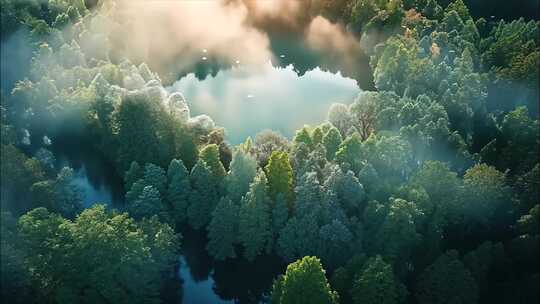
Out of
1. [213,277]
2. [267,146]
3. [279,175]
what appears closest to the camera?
[279,175]

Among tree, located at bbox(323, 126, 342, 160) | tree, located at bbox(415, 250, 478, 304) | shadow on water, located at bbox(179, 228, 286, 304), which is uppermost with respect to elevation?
tree, located at bbox(323, 126, 342, 160)

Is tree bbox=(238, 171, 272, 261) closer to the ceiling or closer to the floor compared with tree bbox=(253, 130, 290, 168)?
closer to the floor

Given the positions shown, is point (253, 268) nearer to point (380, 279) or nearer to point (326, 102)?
point (380, 279)

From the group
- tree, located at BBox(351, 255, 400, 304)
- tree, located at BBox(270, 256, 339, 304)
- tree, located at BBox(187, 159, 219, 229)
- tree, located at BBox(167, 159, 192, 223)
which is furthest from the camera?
tree, located at BBox(167, 159, 192, 223)

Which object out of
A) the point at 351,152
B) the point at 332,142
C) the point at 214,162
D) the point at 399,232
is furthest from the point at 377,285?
the point at 214,162

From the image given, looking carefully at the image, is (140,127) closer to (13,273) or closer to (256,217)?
(256,217)

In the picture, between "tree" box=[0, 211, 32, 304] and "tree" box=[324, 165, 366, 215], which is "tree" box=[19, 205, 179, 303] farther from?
"tree" box=[324, 165, 366, 215]

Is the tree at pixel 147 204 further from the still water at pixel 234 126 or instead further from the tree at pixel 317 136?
the tree at pixel 317 136

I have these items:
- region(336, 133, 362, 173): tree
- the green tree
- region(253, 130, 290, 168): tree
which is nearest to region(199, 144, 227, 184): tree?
region(253, 130, 290, 168): tree
